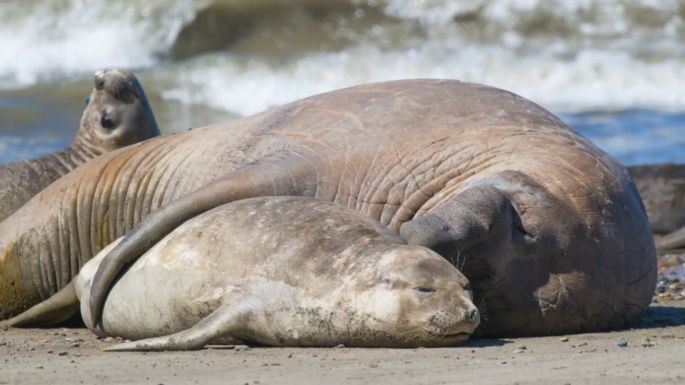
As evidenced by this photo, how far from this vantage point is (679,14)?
23.7 m

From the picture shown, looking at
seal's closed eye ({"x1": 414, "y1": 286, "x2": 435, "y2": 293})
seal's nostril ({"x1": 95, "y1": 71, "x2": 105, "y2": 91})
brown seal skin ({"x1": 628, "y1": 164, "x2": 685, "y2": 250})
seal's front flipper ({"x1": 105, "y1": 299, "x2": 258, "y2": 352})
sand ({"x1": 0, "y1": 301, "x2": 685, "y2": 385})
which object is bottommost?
sand ({"x1": 0, "y1": 301, "x2": 685, "y2": 385})

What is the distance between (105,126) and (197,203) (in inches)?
168

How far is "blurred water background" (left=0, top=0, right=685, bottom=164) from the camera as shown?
20.1 m

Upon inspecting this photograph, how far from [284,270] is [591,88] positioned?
1541cm

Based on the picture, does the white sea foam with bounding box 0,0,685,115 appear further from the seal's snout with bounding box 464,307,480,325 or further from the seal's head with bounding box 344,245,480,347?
the seal's snout with bounding box 464,307,480,325

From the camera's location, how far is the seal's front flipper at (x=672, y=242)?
10.9m

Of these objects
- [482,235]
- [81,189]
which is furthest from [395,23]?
[482,235]

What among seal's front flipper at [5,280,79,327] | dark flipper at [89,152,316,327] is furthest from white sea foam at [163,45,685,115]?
dark flipper at [89,152,316,327]

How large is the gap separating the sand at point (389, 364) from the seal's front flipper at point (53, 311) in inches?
39.4

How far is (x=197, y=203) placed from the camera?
6.62 m

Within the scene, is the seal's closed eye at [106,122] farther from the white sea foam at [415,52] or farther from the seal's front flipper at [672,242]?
the white sea foam at [415,52]

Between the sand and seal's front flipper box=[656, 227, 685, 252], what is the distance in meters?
4.71

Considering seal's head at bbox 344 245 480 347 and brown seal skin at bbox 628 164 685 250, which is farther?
brown seal skin at bbox 628 164 685 250

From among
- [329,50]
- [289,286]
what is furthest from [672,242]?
[329,50]
